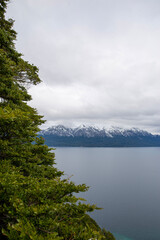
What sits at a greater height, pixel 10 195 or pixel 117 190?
pixel 10 195

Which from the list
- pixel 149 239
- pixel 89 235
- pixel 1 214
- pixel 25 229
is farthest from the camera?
pixel 149 239

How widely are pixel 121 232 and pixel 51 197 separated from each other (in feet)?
172

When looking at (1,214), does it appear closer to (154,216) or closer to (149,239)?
(149,239)

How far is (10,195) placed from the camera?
4297 mm

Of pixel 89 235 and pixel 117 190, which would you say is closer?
pixel 89 235

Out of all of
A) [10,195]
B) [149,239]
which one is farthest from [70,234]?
[149,239]

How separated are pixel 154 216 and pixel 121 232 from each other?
62.2 feet

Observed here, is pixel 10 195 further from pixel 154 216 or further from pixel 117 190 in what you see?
pixel 117 190

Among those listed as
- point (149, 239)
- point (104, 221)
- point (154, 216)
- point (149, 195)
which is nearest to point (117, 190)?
point (149, 195)

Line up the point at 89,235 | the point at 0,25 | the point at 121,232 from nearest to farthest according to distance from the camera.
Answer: the point at 89,235 < the point at 0,25 < the point at 121,232

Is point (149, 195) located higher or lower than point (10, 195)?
lower

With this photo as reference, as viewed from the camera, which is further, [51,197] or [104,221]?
[104,221]

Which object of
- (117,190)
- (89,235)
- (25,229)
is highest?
(25,229)

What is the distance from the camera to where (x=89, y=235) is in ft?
12.3
